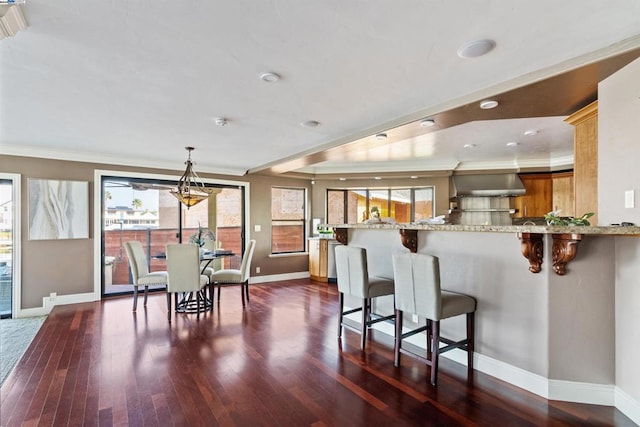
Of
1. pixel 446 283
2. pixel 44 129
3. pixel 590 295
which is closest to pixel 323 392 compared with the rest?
pixel 446 283

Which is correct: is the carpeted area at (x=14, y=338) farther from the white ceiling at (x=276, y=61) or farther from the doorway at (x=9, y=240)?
the white ceiling at (x=276, y=61)

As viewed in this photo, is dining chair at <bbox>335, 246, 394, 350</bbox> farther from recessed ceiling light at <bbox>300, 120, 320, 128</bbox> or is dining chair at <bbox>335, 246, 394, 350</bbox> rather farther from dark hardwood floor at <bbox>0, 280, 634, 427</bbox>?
recessed ceiling light at <bbox>300, 120, 320, 128</bbox>

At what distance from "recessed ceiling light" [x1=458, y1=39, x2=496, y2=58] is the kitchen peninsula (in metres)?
1.22

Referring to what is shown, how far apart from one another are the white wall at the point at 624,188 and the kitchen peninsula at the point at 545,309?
0.07m

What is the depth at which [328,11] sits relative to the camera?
1.77 meters

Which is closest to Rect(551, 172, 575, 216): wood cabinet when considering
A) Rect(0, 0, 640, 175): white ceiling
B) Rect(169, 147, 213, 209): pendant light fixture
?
Rect(0, 0, 640, 175): white ceiling

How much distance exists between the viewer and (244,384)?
265cm

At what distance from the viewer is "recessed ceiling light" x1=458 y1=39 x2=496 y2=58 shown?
205 cm

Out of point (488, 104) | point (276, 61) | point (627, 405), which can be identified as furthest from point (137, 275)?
point (627, 405)

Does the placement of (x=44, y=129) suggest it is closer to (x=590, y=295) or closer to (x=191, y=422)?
(x=191, y=422)

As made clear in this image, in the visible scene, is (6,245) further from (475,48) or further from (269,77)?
(475,48)

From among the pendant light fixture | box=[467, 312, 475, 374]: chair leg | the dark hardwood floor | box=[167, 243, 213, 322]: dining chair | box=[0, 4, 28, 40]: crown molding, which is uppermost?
box=[0, 4, 28, 40]: crown molding

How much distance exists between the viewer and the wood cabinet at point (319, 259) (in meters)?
7.13

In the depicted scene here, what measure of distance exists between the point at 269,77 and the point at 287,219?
17.1 feet
